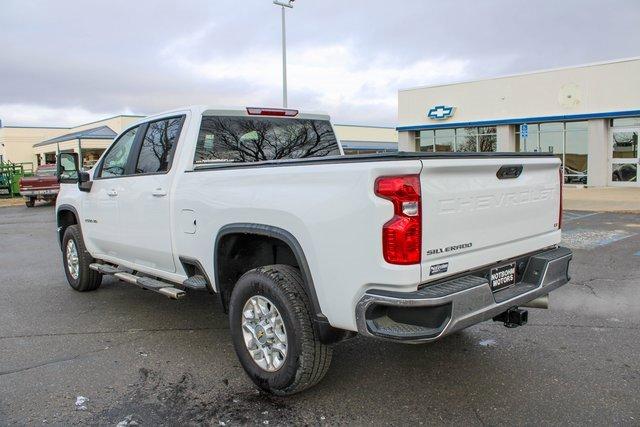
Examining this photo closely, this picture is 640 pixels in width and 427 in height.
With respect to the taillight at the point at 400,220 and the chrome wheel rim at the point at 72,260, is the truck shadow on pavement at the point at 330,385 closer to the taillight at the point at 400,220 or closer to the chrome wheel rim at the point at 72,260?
the taillight at the point at 400,220

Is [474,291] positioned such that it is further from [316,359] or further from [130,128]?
[130,128]

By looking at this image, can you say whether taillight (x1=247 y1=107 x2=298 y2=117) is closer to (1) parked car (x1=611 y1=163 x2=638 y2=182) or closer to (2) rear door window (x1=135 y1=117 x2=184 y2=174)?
(2) rear door window (x1=135 y1=117 x2=184 y2=174)

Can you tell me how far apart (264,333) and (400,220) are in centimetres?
134

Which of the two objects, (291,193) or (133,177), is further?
(133,177)

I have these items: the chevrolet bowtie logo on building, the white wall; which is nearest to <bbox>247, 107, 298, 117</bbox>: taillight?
the white wall

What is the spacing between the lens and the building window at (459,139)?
2681cm

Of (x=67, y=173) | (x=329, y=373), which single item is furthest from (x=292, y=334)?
(x=67, y=173)

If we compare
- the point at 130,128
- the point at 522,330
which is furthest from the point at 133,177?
the point at 522,330

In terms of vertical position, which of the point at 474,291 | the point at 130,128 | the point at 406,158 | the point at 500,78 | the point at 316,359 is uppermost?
the point at 500,78

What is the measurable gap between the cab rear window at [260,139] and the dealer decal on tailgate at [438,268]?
2395 mm

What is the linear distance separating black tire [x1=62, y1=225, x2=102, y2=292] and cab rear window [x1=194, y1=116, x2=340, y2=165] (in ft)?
8.22

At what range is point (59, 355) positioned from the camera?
4.59 meters

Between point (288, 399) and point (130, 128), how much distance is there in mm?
3305

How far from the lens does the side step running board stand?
181 inches
